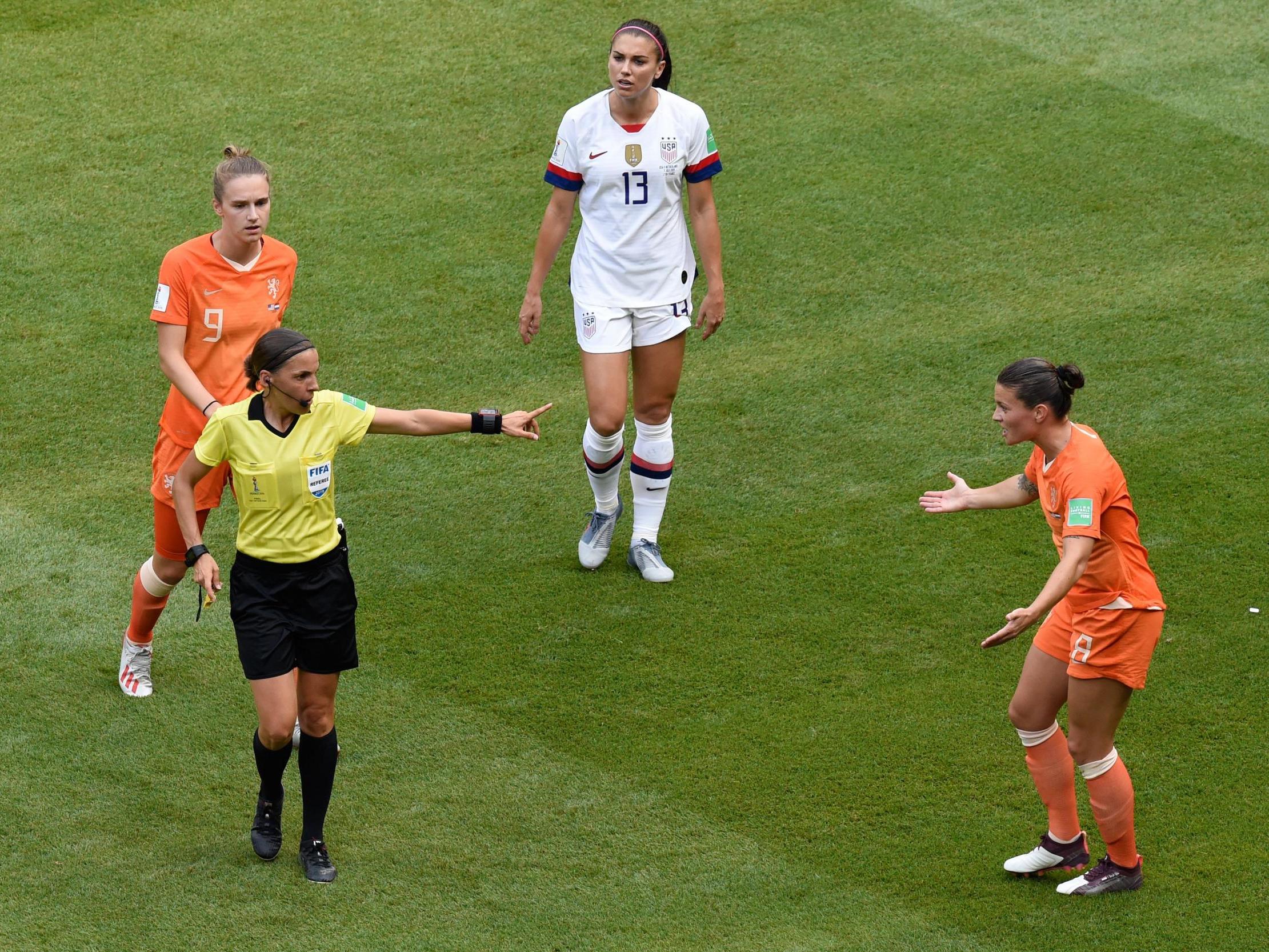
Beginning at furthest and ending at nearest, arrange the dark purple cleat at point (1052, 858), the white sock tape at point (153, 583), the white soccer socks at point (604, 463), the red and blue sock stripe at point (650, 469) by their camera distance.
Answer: the red and blue sock stripe at point (650, 469) → the white soccer socks at point (604, 463) → the white sock tape at point (153, 583) → the dark purple cleat at point (1052, 858)

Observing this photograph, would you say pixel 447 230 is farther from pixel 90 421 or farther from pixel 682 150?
pixel 682 150

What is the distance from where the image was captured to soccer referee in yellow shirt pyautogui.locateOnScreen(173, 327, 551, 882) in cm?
520

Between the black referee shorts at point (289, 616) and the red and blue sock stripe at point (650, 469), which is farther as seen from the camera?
the red and blue sock stripe at point (650, 469)

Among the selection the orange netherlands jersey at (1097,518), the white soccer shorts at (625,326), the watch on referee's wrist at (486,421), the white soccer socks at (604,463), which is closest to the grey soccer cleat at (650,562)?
the white soccer socks at (604,463)

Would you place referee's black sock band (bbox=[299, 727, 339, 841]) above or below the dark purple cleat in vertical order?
above

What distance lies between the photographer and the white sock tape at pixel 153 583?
257 inches

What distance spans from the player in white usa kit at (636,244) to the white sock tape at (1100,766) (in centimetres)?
267

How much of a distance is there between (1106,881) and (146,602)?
12.8 feet

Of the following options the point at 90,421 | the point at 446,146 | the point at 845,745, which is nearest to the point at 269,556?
the point at 845,745

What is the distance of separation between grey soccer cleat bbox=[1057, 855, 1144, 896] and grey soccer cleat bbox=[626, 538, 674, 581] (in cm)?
265

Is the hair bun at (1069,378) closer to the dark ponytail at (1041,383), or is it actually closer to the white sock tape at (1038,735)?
the dark ponytail at (1041,383)

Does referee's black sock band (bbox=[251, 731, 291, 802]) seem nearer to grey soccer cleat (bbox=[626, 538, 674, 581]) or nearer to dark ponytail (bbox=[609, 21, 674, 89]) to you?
grey soccer cleat (bbox=[626, 538, 674, 581])

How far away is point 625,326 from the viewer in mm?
7270

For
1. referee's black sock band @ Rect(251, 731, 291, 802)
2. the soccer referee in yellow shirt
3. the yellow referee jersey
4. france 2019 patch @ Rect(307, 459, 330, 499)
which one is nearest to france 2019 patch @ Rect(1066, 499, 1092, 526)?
the soccer referee in yellow shirt
